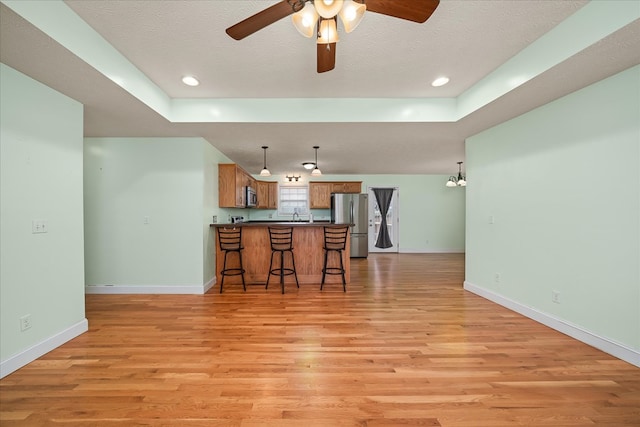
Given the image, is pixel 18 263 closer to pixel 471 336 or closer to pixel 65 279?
pixel 65 279

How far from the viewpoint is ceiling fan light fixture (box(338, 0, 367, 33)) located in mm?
1312

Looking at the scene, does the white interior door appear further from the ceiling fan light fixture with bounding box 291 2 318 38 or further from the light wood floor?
the ceiling fan light fixture with bounding box 291 2 318 38

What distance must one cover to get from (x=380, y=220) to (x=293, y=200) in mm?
2700

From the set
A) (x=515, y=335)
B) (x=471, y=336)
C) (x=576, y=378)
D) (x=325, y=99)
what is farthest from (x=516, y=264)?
(x=325, y=99)

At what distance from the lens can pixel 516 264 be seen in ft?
9.85

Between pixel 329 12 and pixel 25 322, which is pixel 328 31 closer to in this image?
pixel 329 12

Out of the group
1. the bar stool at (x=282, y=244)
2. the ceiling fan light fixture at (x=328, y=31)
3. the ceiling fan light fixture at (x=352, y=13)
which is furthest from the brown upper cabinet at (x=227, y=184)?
the ceiling fan light fixture at (x=352, y=13)

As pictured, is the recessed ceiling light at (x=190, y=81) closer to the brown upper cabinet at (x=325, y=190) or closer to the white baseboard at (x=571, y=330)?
Result: the white baseboard at (x=571, y=330)

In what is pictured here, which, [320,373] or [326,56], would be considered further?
[320,373]

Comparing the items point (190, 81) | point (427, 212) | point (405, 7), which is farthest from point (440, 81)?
point (427, 212)

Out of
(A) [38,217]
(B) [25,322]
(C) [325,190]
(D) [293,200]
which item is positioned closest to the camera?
(B) [25,322]

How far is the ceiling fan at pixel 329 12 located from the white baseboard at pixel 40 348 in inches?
113

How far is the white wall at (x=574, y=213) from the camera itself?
199cm

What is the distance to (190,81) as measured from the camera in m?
2.63
